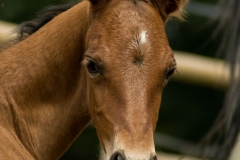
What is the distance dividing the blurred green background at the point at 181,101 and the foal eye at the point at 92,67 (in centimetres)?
555

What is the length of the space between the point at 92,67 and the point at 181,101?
7.16 metres

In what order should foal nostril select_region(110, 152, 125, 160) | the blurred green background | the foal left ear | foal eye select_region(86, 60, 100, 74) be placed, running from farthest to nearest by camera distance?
the blurred green background, the foal left ear, foal eye select_region(86, 60, 100, 74), foal nostril select_region(110, 152, 125, 160)

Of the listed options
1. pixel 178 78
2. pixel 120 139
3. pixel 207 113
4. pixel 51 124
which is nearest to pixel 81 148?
pixel 207 113

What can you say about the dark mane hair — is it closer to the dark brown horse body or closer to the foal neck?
the dark brown horse body

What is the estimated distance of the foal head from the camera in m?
6.62

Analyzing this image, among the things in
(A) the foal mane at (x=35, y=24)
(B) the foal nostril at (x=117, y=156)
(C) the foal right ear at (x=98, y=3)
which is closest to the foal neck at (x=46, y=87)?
(C) the foal right ear at (x=98, y=3)

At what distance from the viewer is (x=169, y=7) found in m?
7.40

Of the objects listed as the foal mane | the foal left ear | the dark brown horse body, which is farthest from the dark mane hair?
the foal left ear

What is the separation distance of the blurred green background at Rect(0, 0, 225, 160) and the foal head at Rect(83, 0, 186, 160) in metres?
5.52

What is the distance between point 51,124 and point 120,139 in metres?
0.97

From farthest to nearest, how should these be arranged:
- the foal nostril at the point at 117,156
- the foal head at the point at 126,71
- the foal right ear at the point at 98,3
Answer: the foal right ear at the point at 98,3 → the foal head at the point at 126,71 → the foal nostril at the point at 117,156

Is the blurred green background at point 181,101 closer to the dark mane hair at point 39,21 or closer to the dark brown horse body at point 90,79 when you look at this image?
the dark mane hair at point 39,21

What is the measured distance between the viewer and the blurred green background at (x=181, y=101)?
12.8 meters

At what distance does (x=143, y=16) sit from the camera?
692 cm
